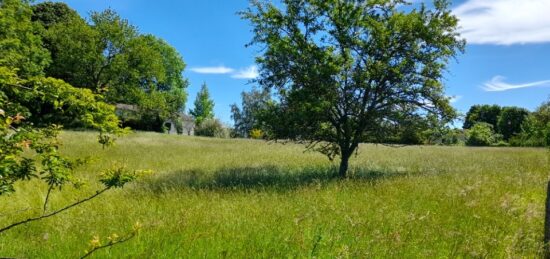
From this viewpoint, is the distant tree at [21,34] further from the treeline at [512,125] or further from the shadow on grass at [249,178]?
the treeline at [512,125]

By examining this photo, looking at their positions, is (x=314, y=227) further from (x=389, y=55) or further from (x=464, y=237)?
(x=389, y=55)

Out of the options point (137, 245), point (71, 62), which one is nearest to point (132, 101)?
point (71, 62)

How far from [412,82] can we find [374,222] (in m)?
7.22

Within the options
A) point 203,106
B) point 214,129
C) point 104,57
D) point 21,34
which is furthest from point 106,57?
point 203,106

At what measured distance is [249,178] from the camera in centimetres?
1236

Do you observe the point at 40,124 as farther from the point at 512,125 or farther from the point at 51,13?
the point at 512,125

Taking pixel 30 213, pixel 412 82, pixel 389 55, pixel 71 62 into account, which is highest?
pixel 71 62

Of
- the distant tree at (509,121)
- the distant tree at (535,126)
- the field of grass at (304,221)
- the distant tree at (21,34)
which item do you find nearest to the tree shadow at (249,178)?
the field of grass at (304,221)

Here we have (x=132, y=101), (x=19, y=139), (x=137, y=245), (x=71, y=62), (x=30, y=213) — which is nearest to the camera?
(x=19, y=139)

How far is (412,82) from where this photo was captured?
12344 mm

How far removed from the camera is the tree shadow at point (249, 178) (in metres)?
10.7

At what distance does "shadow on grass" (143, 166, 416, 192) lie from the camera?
10.8 m

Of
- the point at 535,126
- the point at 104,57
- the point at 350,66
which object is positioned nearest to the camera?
the point at 350,66

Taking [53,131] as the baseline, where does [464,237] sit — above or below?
below
